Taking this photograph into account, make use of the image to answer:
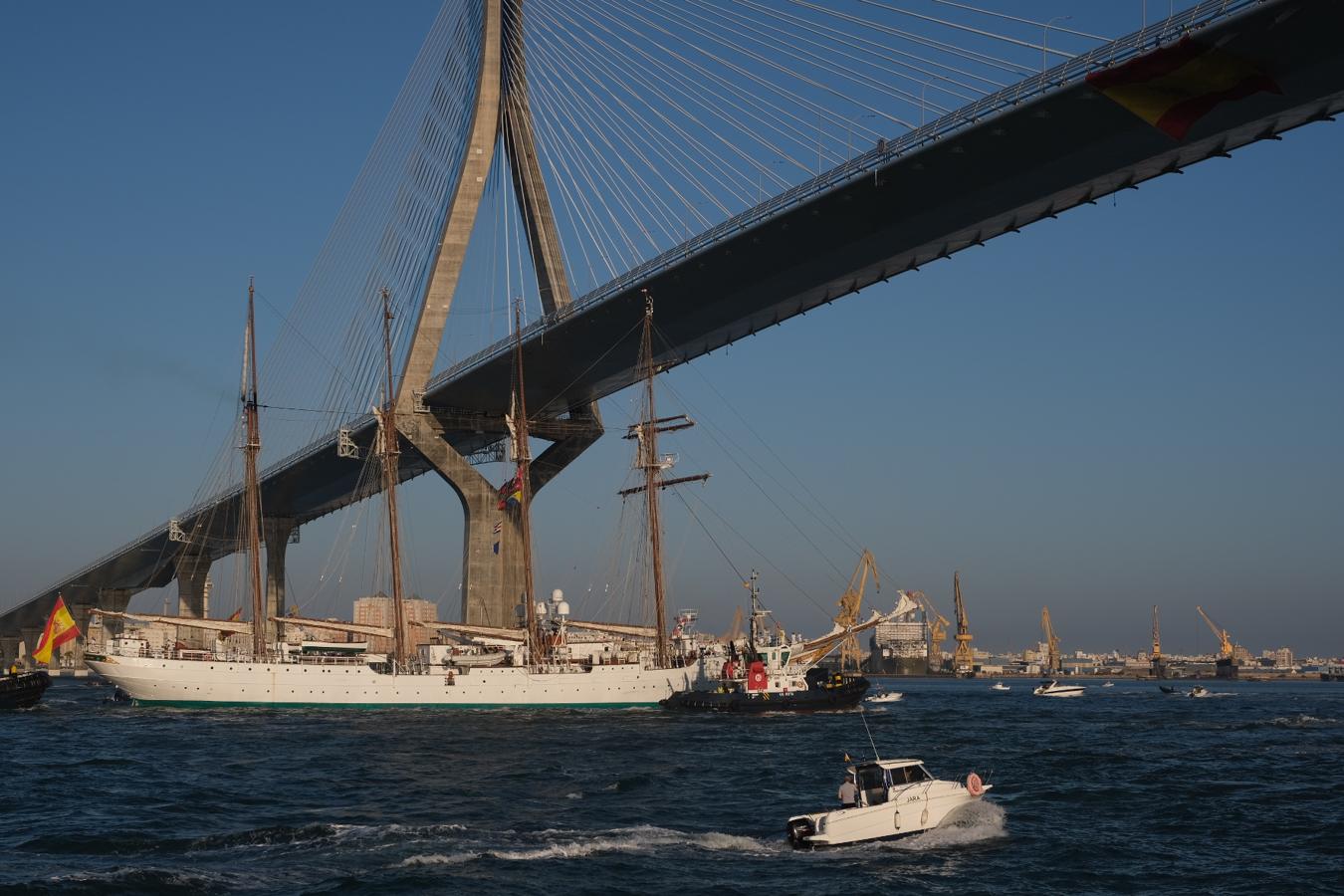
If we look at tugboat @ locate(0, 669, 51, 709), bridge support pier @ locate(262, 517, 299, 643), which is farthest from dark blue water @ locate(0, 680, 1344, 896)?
bridge support pier @ locate(262, 517, 299, 643)

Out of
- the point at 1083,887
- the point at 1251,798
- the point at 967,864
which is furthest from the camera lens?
the point at 1251,798

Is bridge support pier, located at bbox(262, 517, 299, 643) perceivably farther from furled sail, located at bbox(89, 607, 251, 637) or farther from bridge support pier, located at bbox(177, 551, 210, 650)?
furled sail, located at bbox(89, 607, 251, 637)

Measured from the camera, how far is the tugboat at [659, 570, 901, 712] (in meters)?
60.0

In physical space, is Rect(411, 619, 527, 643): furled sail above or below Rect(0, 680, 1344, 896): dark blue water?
above

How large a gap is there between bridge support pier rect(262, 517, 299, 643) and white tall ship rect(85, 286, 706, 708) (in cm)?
3414

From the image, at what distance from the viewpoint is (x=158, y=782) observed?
33.1 meters

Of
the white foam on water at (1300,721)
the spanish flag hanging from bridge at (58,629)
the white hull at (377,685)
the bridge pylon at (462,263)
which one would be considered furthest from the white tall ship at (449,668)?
the white foam on water at (1300,721)

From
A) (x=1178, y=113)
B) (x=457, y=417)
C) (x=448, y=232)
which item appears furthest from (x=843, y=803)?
(x=457, y=417)

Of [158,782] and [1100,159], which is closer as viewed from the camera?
[158,782]

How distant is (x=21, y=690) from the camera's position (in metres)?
65.9

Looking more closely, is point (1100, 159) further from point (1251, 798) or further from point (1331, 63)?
point (1251, 798)

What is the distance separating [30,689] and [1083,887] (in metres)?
60.9

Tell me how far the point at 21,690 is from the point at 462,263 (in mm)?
31767

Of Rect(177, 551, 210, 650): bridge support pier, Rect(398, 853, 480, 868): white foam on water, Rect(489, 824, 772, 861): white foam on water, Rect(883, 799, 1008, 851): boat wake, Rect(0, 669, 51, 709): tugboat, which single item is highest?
Rect(177, 551, 210, 650): bridge support pier
